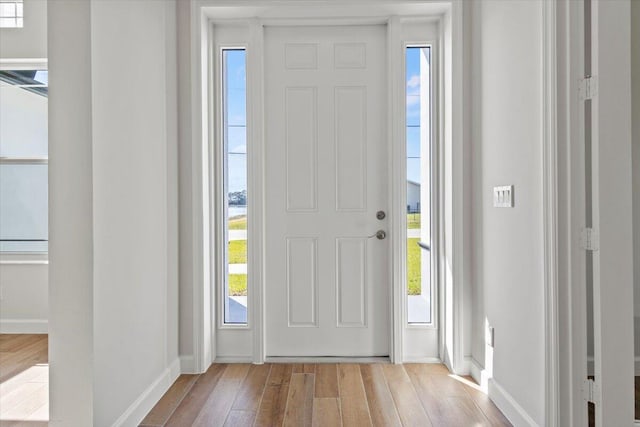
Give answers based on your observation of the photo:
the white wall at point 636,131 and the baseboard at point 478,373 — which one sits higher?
the white wall at point 636,131

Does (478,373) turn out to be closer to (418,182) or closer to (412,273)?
(412,273)

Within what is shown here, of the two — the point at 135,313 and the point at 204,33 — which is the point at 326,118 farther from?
the point at 135,313

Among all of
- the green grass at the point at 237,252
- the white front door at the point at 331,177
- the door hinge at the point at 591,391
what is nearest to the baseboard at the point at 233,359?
the white front door at the point at 331,177

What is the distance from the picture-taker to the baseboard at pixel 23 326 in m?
3.80

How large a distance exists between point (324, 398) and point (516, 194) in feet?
4.90

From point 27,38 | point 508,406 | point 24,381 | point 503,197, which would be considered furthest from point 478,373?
point 27,38

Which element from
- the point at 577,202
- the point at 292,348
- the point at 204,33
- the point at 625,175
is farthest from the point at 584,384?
the point at 204,33

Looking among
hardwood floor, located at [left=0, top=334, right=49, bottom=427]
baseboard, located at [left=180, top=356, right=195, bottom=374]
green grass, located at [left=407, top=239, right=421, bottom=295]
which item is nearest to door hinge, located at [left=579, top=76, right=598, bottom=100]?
green grass, located at [left=407, top=239, right=421, bottom=295]

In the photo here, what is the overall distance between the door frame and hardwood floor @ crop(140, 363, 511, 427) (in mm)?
192

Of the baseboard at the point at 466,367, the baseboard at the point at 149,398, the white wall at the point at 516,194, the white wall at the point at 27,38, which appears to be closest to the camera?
the white wall at the point at 516,194

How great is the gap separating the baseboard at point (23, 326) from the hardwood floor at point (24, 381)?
7cm

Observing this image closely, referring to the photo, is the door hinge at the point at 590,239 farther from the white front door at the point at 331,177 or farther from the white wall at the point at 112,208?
the white wall at the point at 112,208

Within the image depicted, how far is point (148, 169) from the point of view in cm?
247

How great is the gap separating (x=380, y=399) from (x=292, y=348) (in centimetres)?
85
